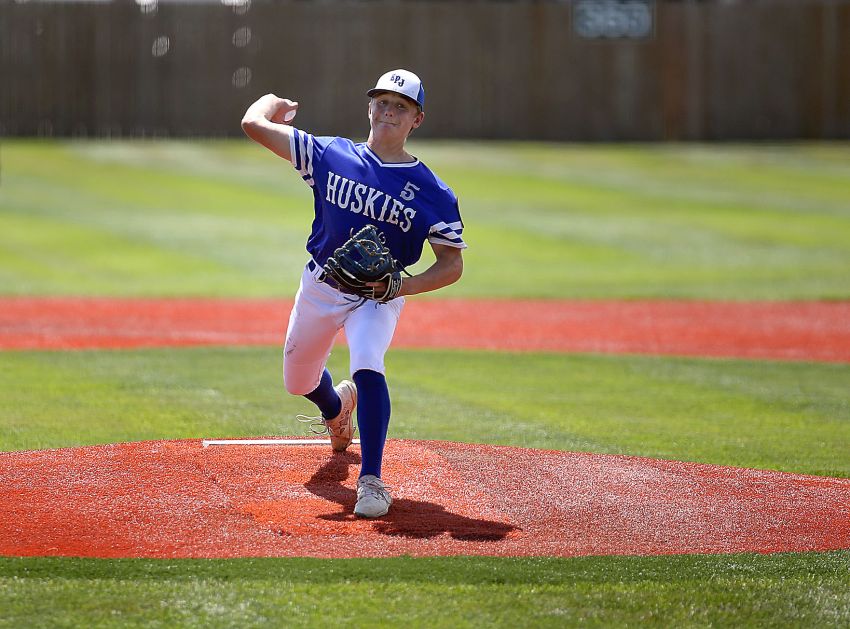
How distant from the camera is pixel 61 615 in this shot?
4.14 m

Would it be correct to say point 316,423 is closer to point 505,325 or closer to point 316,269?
point 316,269

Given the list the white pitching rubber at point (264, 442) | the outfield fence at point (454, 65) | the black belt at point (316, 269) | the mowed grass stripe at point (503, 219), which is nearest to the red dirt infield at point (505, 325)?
the mowed grass stripe at point (503, 219)

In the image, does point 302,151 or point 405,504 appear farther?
point 302,151

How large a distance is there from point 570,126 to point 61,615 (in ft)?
90.6

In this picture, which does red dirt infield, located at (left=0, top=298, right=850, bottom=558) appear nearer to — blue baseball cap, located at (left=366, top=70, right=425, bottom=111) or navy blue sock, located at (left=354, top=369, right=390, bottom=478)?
navy blue sock, located at (left=354, top=369, right=390, bottom=478)

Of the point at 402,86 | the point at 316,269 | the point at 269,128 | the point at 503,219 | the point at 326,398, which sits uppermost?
the point at 402,86

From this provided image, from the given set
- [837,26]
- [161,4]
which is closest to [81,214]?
[161,4]

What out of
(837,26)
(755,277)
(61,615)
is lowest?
(755,277)

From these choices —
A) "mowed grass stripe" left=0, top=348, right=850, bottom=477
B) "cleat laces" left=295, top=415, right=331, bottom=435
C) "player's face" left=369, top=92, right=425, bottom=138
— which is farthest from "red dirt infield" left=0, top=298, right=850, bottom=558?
"player's face" left=369, top=92, right=425, bottom=138

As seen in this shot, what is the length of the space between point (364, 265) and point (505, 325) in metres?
7.60

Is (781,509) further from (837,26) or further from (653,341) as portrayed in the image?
(837,26)

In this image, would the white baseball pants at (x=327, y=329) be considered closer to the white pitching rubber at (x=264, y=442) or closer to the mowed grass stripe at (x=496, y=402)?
the white pitching rubber at (x=264, y=442)

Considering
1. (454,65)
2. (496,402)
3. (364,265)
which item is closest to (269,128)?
(364,265)

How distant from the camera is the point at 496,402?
8.77 m
